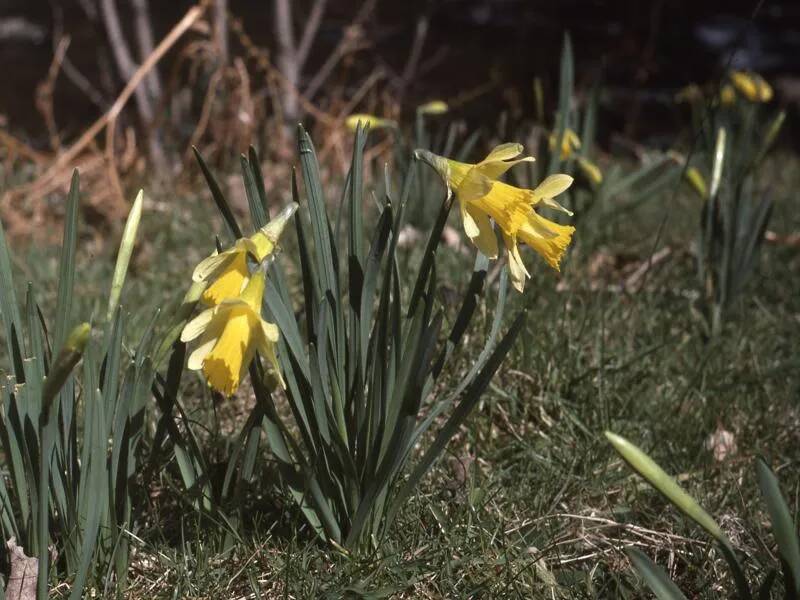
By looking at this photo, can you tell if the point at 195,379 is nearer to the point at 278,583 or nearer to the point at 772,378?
the point at 278,583

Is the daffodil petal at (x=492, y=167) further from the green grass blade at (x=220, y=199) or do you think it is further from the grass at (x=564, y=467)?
the grass at (x=564, y=467)

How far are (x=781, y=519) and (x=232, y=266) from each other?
2.34 ft

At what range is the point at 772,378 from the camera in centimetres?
207

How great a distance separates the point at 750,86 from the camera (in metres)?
3.26

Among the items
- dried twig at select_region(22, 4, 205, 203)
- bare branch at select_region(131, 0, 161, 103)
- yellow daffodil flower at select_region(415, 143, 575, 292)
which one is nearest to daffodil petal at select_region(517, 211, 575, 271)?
yellow daffodil flower at select_region(415, 143, 575, 292)

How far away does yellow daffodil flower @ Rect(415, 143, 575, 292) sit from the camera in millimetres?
1217

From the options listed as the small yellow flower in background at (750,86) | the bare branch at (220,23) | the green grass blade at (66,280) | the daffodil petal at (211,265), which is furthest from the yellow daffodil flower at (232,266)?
the bare branch at (220,23)

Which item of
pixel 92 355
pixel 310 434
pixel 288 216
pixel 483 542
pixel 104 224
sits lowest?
pixel 104 224

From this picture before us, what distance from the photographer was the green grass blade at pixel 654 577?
1106mm

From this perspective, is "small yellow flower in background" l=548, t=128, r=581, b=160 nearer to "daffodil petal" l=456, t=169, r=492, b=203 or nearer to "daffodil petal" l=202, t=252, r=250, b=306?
"daffodil petal" l=456, t=169, r=492, b=203

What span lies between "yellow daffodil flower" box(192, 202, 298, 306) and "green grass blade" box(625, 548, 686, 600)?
0.58m

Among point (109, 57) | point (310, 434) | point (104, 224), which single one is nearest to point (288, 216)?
point (310, 434)

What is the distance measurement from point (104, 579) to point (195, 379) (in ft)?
2.55

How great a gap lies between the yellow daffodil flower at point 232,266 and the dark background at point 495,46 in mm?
3749
